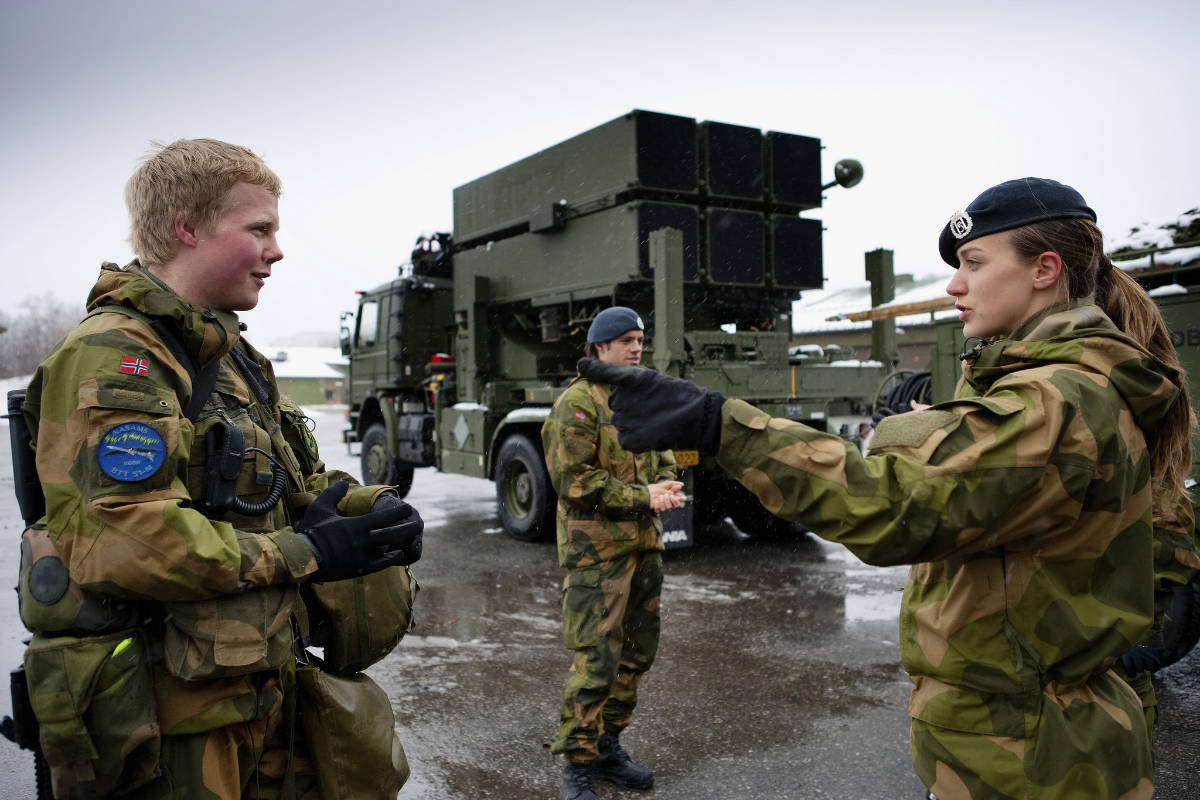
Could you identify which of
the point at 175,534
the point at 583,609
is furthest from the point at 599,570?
the point at 175,534

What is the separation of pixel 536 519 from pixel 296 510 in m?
5.90

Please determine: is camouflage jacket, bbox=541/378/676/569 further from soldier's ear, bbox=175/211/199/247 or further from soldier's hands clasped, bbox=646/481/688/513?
soldier's ear, bbox=175/211/199/247

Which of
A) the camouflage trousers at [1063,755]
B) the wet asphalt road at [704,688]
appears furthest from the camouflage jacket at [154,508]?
the wet asphalt road at [704,688]

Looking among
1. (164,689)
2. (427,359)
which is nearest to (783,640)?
(164,689)

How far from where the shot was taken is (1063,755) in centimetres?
149

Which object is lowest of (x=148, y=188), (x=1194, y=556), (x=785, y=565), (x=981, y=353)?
(x=785, y=565)

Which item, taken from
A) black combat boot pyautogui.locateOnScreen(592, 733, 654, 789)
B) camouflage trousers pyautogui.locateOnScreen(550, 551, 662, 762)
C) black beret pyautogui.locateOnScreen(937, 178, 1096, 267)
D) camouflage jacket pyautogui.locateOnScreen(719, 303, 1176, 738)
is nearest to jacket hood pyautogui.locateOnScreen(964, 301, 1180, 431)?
camouflage jacket pyautogui.locateOnScreen(719, 303, 1176, 738)

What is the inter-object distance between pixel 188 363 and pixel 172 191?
0.36m

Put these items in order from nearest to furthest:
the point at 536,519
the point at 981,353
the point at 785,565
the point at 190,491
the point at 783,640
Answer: the point at 981,353, the point at 190,491, the point at 783,640, the point at 785,565, the point at 536,519

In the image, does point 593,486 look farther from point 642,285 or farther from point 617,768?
point 642,285

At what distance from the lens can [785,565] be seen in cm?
698

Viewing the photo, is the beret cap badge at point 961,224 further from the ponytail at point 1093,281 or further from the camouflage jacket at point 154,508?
the camouflage jacket at point 154,508

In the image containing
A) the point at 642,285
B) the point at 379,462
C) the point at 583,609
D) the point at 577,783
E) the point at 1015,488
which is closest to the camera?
the point at 1015,488

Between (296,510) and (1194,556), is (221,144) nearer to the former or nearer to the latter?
(296,510)
